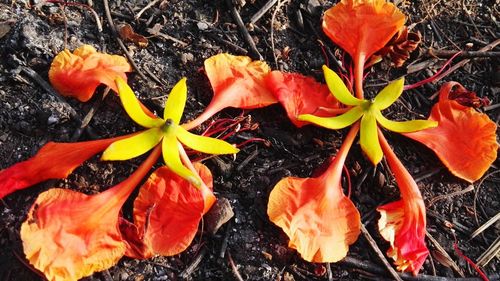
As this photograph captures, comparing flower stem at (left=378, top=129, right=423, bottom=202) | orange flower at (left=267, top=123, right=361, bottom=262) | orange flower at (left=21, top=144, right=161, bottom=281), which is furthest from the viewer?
flower stem at (left=378, top=129, right=423, bottom=202)

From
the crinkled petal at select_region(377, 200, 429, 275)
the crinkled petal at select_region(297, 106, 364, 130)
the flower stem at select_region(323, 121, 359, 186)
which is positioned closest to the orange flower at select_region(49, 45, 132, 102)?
the crinkled petal at select_region(297, 106, 364, 130)

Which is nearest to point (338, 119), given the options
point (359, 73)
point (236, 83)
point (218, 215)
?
point (359, 73)

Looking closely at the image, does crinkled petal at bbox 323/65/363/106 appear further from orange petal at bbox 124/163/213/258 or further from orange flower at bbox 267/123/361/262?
orange petal at bbox 124/163/213/258

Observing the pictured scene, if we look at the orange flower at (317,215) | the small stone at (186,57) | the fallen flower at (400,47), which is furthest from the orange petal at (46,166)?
the fallen flower at (400,47)

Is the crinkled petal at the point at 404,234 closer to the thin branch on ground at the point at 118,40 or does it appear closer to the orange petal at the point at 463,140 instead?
the orange petal at the point at 463,140

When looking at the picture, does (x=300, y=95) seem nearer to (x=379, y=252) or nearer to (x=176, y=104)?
(x=176, y=104)

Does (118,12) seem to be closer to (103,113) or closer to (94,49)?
(94,49)

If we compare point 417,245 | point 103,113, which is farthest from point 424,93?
point 103,113
